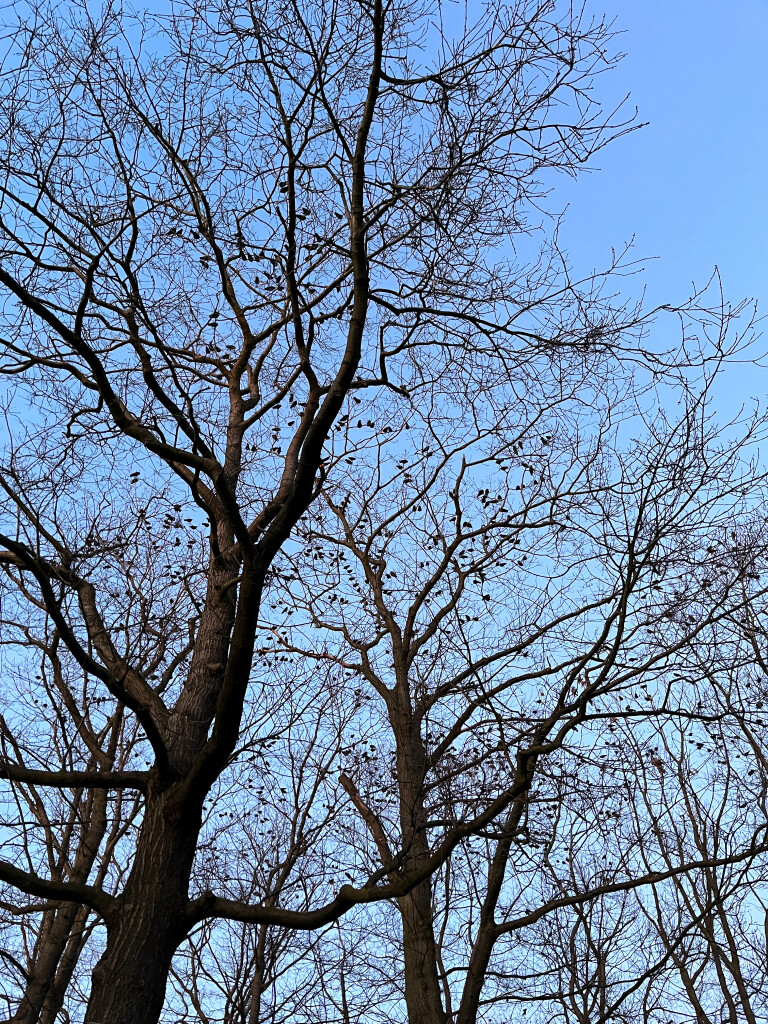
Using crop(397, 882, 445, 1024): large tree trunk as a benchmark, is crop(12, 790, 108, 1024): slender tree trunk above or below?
above

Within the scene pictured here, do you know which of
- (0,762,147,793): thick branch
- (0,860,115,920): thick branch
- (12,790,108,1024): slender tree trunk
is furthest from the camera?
(12,790,108,1024): slender tree trunk

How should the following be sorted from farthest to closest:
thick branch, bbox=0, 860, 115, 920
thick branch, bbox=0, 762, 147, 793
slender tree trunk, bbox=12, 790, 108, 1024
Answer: slender tree trunk, bbox=12, 790, 108, 1024 → thick branch, bbox=0, 762, 147, 793 → thick branch, bbox=0, 860, 115, 920

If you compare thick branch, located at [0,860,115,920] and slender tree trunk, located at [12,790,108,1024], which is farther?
slender tree trunk, located at [12,790,108,1024]

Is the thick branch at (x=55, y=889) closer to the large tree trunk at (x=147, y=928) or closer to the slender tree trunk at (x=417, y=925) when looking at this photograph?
the large tree trunk at (x=147, y=928)

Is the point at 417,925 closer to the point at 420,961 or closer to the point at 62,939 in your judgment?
the point at 420,961

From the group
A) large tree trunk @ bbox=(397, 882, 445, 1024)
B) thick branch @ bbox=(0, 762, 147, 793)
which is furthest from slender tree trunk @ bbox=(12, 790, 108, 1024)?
thick branch @ bbox=(0, 762, 147, 793)

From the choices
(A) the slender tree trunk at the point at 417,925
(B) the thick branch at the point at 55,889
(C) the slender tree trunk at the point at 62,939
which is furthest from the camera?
(C) the slender tree trunk at the point at 62,939

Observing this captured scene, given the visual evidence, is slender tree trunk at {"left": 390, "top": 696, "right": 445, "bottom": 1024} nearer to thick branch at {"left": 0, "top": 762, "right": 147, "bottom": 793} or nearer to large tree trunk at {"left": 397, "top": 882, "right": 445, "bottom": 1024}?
large tree trunk at {"left": 397, "top": 882, "right": 445, "bottom": 1024}

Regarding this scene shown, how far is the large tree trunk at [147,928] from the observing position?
3.23 meters

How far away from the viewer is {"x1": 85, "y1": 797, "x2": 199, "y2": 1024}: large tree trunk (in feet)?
10.6

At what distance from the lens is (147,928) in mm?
3408

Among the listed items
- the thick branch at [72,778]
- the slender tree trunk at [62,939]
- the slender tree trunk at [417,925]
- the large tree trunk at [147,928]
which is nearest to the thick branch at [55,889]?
the large tree trunk at [147,928]

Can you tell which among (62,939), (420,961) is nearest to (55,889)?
(420,961)

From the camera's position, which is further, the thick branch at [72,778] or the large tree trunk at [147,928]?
the thick branch at [72,778]
